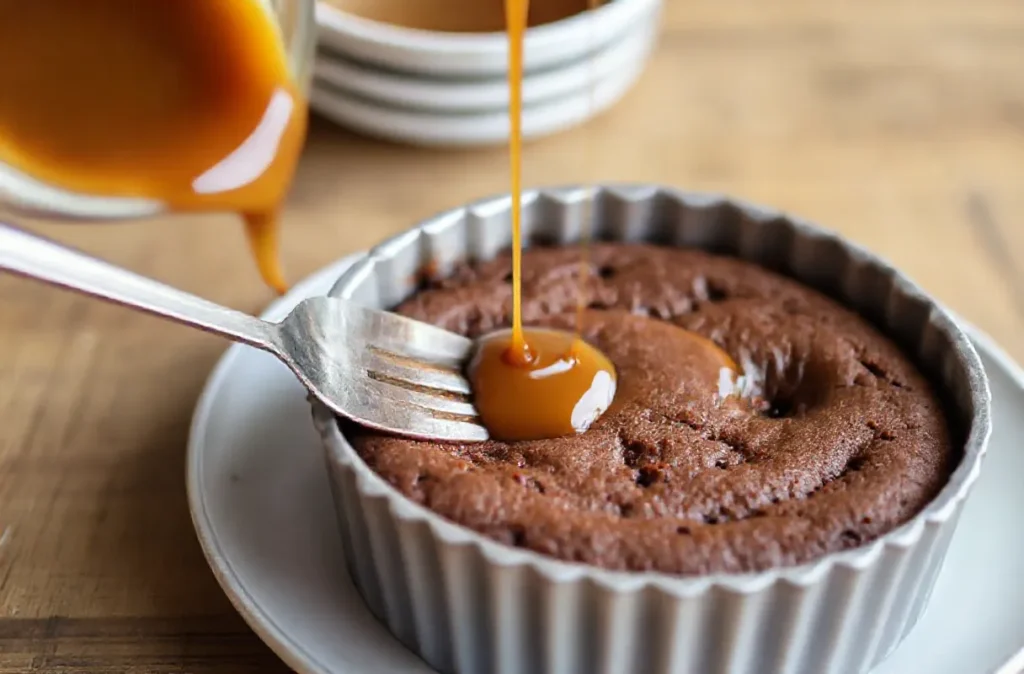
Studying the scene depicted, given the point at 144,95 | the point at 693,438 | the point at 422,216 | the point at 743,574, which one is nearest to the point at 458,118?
the point at 422,216

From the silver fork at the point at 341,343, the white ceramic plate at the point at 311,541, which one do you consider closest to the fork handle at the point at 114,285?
the silver fork at the point at 341,343

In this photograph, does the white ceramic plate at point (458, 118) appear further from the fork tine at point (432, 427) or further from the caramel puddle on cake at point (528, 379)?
the fork tine at point (432, 427)

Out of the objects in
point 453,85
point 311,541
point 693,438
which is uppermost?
point 453,85

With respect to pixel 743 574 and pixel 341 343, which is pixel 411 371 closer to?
pixel 341 343

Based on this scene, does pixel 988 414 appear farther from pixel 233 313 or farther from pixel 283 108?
pixel 283 108

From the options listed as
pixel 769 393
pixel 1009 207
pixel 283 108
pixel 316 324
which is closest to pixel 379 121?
pixel 283 108

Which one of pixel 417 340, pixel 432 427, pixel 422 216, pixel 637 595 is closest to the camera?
pixel 637 595
